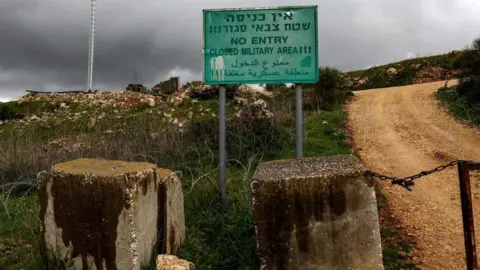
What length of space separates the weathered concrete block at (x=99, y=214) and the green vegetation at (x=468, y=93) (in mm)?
10502

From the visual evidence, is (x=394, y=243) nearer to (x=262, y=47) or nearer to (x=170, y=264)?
A: (x=170, y=264)

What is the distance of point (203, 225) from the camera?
5363 mm

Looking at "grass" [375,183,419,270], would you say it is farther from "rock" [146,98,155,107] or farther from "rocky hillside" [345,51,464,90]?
"rocky hillside" [345,51,464,90]

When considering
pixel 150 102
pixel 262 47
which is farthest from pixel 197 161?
pixel 150 102

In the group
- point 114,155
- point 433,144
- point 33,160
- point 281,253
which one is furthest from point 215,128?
point 281,253

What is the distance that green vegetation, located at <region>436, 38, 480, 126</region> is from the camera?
42.9 feet

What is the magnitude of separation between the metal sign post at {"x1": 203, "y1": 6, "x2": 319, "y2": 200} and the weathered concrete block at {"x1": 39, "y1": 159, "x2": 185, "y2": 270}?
7.20ft

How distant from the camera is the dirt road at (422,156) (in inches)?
212

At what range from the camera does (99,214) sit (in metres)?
3.81

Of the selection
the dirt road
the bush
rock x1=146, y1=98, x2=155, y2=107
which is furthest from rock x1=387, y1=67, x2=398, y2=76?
rock x1=146, y1=98, x2=155, y2=107

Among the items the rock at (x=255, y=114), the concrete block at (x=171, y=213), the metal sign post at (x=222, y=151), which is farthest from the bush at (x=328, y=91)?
the concrete block at (x=171, y=213)

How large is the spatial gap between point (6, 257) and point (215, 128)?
21.6ft

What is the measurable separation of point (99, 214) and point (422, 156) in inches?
291

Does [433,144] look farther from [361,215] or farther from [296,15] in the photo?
[361,215]
